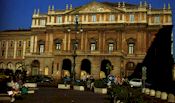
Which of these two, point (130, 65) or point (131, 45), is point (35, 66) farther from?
point (131, 45)

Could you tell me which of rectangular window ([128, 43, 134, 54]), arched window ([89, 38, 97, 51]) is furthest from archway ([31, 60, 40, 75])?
rectangular window ([128, 43, 134, 54])

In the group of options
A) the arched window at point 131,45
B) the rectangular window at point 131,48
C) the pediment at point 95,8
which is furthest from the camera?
the pediment at point 95,8

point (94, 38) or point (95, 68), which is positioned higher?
point (94, 38)

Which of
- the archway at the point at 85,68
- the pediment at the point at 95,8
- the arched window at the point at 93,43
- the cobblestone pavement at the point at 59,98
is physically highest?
the pediment at the point at 95,8

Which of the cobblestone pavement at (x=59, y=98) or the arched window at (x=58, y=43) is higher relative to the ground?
the arched window at (x=58, y=43)

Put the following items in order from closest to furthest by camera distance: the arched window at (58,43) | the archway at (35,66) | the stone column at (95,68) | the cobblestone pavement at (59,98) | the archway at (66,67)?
1. the cobblestone pavement at (59,98)
2. the stone column at (95,68)
3. the archway at (66,67)
4. the arched window at (58,43)
5. the archway at (35,66)

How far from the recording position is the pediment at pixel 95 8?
243 ft

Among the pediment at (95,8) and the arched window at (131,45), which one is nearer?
the arched window at (131,45)

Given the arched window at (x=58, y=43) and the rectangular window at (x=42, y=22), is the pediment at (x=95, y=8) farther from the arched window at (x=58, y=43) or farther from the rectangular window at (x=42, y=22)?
the rectangular window at (x=42, y=22)

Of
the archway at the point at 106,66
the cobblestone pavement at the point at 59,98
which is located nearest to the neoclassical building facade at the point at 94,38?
the archway at the point at 106,66

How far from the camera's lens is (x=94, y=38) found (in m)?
74.1

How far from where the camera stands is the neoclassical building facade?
6744cm

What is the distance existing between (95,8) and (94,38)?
6398 millimetres

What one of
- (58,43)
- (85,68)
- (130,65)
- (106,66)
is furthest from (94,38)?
(106,66)
